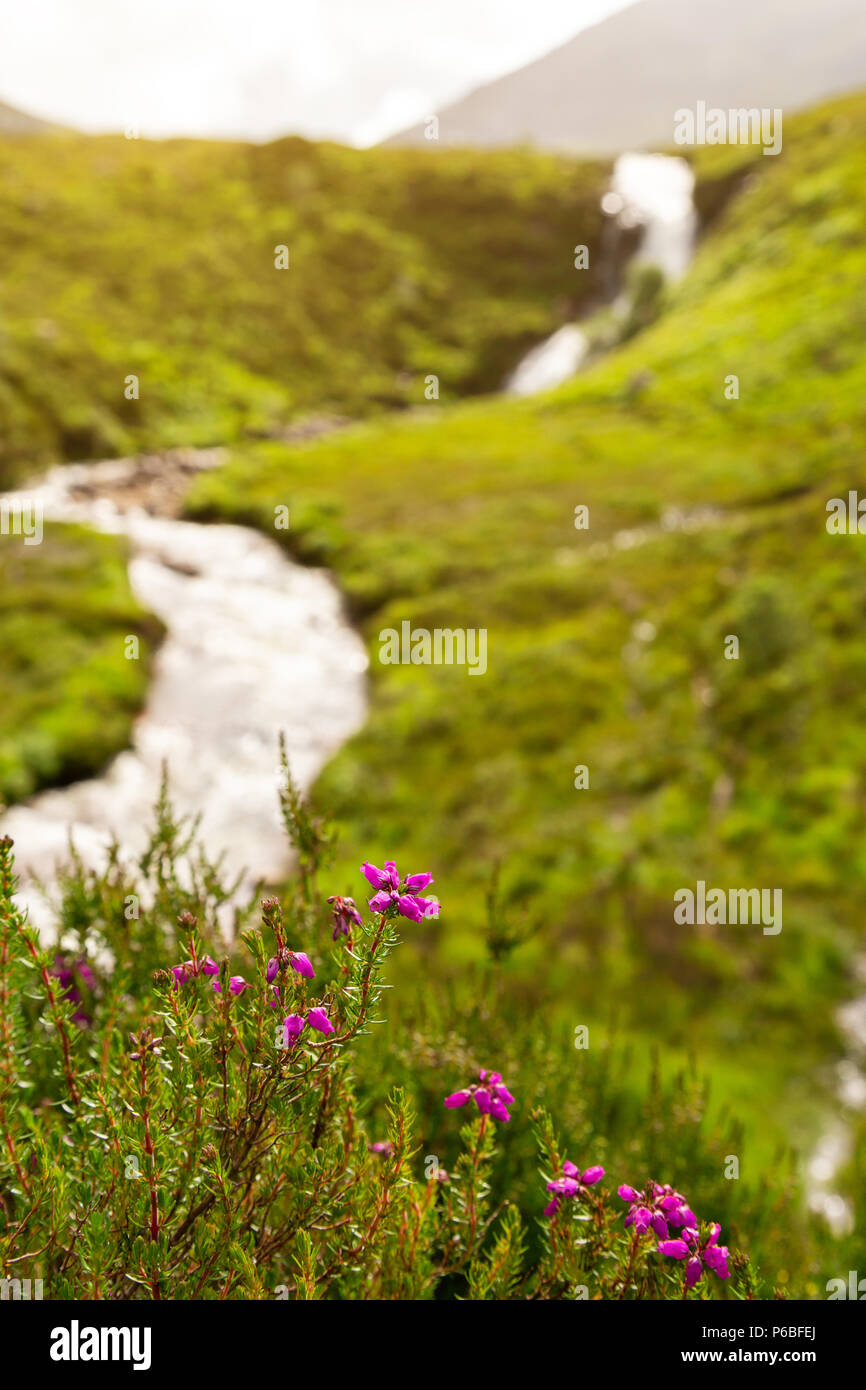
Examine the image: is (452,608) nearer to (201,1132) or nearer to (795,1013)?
(795,1013)

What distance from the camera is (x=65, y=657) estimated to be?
2111 centimetres

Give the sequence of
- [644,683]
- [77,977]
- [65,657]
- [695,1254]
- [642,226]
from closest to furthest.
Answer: [695,1254] → [77,977] → [644,683] → [65,657] → [642,226]

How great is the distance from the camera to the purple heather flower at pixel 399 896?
→ 7.08ft

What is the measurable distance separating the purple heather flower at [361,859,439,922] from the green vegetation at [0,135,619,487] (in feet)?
130

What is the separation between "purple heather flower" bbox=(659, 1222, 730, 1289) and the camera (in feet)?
7.78

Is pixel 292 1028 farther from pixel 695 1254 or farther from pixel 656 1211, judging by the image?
pixel 695 1254

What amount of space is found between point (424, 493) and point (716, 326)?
71.9 ft

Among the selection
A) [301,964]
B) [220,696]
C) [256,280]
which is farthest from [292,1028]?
[256,280]

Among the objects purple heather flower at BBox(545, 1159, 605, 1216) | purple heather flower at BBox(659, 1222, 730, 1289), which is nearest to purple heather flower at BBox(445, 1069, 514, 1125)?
purple heather flower at BBox(545, 1159, 605, 1216)

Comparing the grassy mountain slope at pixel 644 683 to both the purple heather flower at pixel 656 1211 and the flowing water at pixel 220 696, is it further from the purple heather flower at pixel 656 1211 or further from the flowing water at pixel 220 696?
the purple heather flower at pixel 656 1211

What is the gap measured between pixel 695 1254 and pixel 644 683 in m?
16.2

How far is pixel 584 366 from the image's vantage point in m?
61.7

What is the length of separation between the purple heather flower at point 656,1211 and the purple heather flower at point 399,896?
3.47 ft
